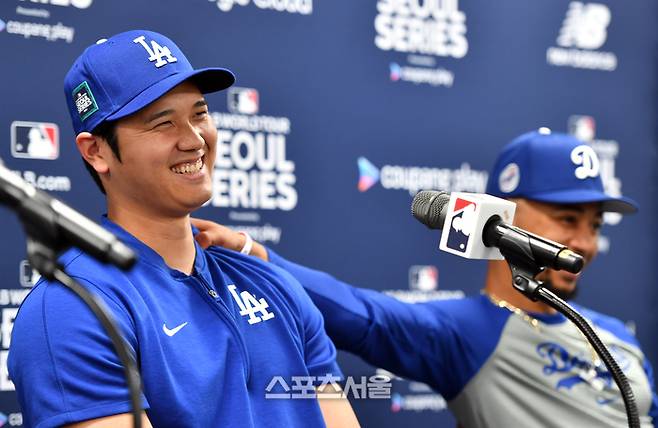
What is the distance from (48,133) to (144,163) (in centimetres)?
54

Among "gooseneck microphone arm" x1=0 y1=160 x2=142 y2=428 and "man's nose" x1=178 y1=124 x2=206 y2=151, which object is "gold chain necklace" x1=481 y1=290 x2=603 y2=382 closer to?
"man's nose" x1=178 y1=124 x2=206 y2=151

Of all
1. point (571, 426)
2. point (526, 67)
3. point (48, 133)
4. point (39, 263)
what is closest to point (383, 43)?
point (526, 67)

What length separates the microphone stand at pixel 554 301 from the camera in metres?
1.20

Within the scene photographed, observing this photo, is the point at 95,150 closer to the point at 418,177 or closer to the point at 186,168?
the point at 186,168

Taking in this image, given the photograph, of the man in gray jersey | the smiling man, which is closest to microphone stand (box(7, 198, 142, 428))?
the smiling man

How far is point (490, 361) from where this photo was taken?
79.5 inches

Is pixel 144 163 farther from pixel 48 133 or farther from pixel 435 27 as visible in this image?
pixel 435 27

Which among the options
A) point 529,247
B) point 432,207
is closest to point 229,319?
point 432,207

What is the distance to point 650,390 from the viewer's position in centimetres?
213

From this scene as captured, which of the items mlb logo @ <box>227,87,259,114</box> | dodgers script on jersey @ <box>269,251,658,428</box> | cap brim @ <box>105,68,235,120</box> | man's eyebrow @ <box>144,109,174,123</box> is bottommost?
dodgers script on jersey @ <box>269,251,658,428</box>

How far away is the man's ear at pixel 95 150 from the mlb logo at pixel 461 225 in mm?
549

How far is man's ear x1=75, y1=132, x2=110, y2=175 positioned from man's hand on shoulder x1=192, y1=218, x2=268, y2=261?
0.26m

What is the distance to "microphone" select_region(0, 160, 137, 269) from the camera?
90 cm

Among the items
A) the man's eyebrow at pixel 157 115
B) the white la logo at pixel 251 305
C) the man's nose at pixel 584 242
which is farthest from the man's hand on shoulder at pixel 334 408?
the man's nose at pixel 584 242
